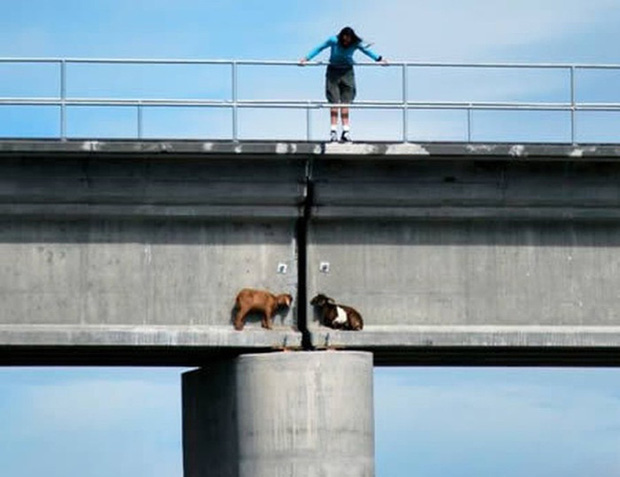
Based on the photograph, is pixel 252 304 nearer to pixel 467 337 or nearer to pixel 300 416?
pixel 300 416

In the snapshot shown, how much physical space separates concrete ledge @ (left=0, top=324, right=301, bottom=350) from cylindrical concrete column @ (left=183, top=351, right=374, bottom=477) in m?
0.29

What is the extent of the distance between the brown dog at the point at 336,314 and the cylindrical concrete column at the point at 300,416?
46cm

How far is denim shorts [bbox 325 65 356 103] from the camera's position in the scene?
117 ft

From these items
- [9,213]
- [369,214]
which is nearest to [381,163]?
[369,214]

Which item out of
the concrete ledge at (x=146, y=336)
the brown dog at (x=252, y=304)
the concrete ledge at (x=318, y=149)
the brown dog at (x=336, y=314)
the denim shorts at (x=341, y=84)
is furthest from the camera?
the denim shorts at (x=341, y=84)

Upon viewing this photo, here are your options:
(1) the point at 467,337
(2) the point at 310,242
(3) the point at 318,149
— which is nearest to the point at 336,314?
(2) the point at 310,242

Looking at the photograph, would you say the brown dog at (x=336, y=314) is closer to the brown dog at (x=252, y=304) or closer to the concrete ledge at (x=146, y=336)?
the concrete ledge at (x=146, y=336)

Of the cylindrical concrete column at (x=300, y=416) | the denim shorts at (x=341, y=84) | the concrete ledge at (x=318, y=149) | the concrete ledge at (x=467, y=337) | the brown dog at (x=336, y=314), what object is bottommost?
the cylindrical concrete column at (x=300, y=416)

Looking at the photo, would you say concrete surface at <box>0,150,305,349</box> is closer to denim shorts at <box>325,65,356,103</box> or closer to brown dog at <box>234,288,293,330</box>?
brown dog at <box>234,288,293,330</box>

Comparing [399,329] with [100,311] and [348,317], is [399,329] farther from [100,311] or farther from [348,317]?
[100,311]

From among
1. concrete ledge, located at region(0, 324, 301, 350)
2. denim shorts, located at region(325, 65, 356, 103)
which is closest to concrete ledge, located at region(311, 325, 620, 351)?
concrete ledge, located at region(0, 324, 301, 350)

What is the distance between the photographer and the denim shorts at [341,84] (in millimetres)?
35594

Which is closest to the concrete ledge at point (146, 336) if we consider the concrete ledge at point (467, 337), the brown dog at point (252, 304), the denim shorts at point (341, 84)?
the brown dog at point (252, 304)

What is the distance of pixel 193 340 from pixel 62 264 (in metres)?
2.26
